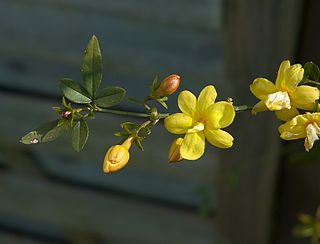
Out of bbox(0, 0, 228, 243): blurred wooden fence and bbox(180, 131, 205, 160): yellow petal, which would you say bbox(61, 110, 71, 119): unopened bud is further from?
bbox(0, 0, 228, 243): blurred wooden fence

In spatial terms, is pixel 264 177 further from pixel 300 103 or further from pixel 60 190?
pixel 300 103

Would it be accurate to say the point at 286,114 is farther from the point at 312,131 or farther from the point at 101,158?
the point at 101,158

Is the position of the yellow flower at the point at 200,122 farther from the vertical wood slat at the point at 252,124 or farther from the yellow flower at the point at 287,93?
the vertical wood slat at the point at 252,124

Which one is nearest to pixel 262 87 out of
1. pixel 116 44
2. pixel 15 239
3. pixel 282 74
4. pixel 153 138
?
pixel 282 74

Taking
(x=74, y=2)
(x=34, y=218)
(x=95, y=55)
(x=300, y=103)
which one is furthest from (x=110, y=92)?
(x=34, y=218)

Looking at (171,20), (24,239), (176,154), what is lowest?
(176,154)

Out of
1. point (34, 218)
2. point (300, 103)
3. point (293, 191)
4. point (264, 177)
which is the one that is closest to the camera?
point (300, 103)

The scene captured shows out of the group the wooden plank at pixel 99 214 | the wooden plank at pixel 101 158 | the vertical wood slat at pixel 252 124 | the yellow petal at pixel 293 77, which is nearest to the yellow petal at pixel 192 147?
the yellow petal at pixel 293 77
